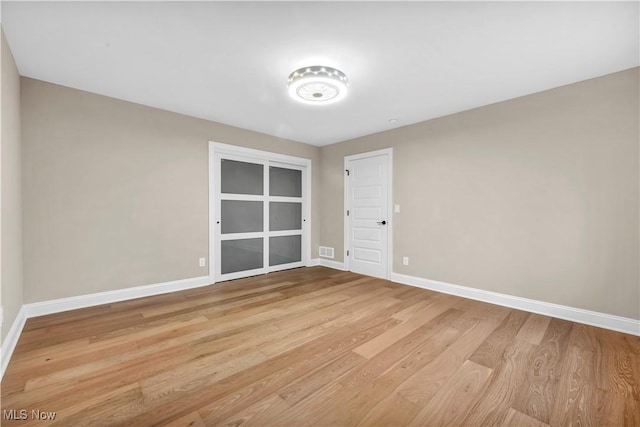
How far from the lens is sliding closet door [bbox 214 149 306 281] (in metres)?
4.15

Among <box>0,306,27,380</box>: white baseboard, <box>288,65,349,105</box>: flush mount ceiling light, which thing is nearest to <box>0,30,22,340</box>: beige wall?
<box>0,306,27,380</box>: white baseboard

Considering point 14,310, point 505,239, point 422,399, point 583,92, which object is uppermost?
point 583,92

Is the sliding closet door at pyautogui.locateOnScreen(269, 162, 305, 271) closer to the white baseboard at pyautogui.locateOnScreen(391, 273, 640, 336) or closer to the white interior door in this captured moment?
the white interior door

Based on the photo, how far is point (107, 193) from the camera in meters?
3.07

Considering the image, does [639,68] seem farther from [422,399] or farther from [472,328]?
[422,399]

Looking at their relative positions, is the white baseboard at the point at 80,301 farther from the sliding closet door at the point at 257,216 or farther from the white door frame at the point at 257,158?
the sliding closet door at the point at 257,216

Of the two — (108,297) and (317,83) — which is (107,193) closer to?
(108,297)

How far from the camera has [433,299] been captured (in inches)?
132

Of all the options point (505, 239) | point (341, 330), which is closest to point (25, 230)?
point (341, 330)

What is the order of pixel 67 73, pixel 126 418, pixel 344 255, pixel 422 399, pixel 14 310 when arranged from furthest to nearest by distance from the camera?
pixel 344 255
pixel 67 73
pixel 14 310
pixel 422 399
pixel 126 418

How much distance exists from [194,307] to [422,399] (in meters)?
2.50

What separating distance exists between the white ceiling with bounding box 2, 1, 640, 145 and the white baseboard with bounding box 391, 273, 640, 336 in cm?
233

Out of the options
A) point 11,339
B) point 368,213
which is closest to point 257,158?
point 368,213

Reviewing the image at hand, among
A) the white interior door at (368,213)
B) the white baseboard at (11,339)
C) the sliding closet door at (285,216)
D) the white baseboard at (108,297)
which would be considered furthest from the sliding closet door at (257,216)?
the white baseboard at (11,339)
